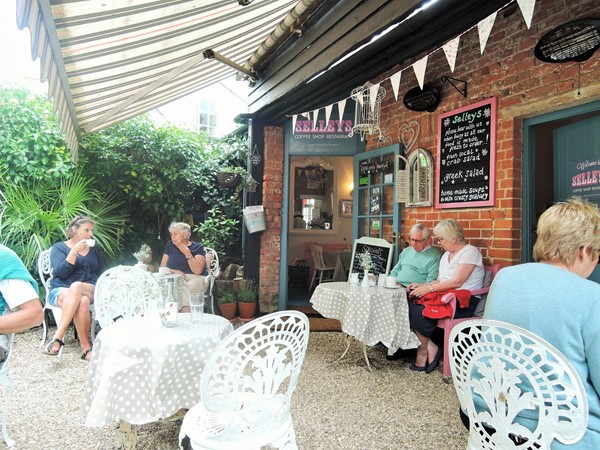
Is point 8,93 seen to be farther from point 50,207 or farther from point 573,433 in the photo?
point 573,433

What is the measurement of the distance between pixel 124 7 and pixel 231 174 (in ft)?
11.3

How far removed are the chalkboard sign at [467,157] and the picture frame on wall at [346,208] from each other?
395cm

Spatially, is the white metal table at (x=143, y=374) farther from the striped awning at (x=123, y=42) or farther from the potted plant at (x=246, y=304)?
the potted plant at (x=246, y=304)

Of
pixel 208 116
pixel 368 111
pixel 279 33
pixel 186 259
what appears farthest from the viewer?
pixel 208 116

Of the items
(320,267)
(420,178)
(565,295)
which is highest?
(420,178)

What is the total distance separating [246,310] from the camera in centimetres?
519

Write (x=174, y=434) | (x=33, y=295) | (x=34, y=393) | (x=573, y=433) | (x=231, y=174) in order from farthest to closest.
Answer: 1. (x=231, y=174)
2. (x=34, y=393)
3. (x=174, y=434)
4. (x=33, y=295)
5. (x=573, y=433)

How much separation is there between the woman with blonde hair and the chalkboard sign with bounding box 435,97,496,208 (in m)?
2.05

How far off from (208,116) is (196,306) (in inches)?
365

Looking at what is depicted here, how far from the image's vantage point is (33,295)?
1.70 meters

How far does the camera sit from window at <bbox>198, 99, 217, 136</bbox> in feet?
34.4

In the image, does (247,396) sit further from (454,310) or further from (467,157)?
(467,157)

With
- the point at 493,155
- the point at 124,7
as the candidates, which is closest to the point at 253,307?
the point at 493,155

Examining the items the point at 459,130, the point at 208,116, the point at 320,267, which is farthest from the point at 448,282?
the point at 208,116
